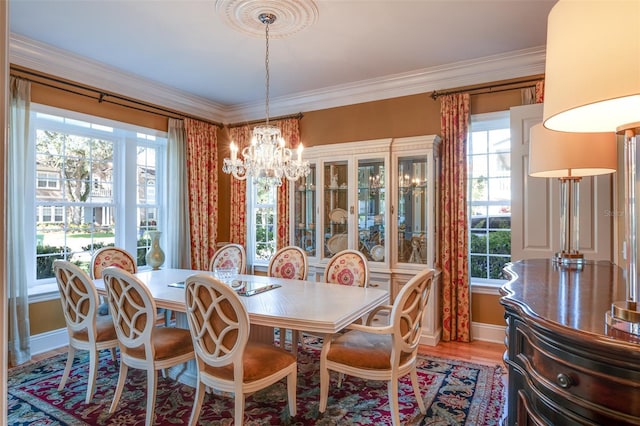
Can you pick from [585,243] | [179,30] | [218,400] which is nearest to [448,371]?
[585,243]

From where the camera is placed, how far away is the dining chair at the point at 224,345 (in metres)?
→ 1.90

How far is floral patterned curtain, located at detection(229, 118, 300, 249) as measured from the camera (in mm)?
4691

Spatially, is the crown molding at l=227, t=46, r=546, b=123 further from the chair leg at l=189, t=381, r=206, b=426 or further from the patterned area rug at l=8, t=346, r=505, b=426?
the chair leg at l=189, t=381, r=206, b=426

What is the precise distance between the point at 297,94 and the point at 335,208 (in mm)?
1564

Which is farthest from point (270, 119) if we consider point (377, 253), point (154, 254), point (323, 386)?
point (323, 386)

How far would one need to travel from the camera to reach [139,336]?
2.27 meters

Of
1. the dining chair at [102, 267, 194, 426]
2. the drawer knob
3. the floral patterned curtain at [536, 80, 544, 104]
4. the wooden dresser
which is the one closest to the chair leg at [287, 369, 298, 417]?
the dining chair at [102, 267, 194, 426]

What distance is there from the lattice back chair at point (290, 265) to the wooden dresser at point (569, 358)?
7.15 feet

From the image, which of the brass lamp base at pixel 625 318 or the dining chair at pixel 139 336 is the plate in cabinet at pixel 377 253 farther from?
the brass lamp base at pixel 625 318

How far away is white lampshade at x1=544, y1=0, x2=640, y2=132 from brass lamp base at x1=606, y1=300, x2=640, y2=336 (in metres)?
0.54

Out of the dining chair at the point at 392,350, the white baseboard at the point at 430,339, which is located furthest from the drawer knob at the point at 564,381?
the white baseboard at the point at 430,339

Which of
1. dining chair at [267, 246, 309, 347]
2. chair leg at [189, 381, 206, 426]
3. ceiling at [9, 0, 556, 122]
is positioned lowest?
chair leg at [189, 381, 206, 426]

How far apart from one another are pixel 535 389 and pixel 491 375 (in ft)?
6.64

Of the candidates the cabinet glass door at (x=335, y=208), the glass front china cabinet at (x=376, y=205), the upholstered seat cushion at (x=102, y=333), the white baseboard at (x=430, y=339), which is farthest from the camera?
the cabinet glass door at (x=335, y=208)
